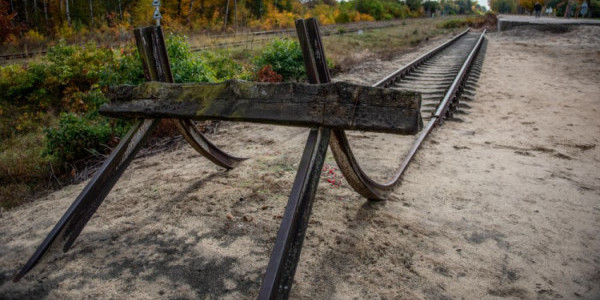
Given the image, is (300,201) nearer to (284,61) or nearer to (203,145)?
(203,145)

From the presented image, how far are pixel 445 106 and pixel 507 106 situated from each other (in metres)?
1.58

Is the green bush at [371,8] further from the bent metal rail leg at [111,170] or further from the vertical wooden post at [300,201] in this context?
the vertical wooden post at [300,201]

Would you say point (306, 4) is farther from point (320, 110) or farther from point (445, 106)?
point (320, 110)

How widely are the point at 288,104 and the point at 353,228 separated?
1218 mm

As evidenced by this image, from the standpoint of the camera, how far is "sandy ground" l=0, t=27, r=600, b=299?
206 cm

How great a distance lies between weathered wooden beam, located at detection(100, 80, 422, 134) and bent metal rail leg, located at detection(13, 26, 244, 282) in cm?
20

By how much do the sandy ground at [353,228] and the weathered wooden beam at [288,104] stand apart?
3.08ft

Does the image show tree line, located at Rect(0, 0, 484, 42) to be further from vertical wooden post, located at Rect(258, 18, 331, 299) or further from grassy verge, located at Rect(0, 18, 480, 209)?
vertical wooden post, located at Rect(258, 18, 331, 299)

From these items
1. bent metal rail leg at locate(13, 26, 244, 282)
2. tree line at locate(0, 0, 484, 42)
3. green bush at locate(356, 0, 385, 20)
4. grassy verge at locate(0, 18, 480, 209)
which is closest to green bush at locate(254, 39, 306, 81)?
grassy verge at locate(0, 18, 480, 209)

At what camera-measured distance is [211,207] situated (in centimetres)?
297

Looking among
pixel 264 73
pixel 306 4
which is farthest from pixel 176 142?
pixel 306 4

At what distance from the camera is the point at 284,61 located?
352 inches

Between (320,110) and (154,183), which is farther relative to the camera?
(154,183)

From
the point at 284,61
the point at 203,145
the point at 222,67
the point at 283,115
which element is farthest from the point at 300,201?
the point at 284,61
